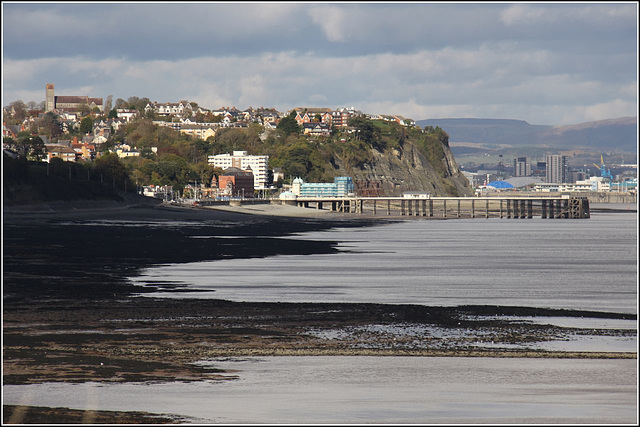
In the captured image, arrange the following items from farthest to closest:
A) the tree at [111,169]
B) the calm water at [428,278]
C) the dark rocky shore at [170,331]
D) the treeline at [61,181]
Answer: the tree at [111,169]
the treeline at [61,181]
the calm water at [428,278]
the dark rocky shore at [170,331]

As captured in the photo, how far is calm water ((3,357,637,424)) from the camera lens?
14.3 metres

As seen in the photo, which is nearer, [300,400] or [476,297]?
[300,400]

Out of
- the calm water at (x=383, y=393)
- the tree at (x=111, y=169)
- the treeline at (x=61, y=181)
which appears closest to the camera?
the calm water at (x=383, y=393)

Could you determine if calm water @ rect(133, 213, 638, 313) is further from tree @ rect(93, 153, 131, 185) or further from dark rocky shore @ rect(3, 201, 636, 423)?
tree @ rect(93, 153, 131, 185)

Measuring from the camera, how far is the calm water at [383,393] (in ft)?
46.8

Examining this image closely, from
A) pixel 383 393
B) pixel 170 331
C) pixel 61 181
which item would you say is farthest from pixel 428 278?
pixel 61 181

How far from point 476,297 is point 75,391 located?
18.1 m

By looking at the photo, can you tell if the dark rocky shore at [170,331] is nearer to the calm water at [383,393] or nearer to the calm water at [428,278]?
the calm water at [383,393]

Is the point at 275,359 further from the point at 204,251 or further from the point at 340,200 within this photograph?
the point at 340,200

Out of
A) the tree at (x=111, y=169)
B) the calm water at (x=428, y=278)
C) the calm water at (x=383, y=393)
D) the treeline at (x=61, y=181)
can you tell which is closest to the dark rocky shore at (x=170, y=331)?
the calm water at (x=383, y=393)

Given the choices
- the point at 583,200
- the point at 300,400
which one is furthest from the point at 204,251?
the point at 583,200

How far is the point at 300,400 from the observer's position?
1527cm

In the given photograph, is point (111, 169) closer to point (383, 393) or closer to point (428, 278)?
point (428, 278)

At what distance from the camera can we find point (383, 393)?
1591cm
